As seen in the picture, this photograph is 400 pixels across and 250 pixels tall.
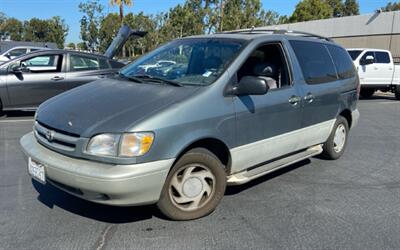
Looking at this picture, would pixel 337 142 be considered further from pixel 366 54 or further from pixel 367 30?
pixel 367 30

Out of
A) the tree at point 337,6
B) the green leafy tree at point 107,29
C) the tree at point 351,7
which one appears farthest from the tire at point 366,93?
the tree at point 351,7

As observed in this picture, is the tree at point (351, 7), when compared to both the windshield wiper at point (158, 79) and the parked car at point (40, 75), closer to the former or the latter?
the parked car at point (40, 75)

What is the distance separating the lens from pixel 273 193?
459 cm

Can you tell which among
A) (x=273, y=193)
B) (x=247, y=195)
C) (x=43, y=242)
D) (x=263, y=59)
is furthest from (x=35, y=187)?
(x=263, y=59)

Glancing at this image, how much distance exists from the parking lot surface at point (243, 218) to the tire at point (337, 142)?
464 millimetres

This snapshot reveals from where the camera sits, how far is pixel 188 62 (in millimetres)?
4461

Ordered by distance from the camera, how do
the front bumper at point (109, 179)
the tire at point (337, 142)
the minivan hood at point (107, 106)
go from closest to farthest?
the front bumper at point (109, 179), the minivan hood at point (107, 106), the tire at point (337, 142)

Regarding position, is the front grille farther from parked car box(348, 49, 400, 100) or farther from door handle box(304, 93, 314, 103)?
parked car box(348, 49, 400, 100)

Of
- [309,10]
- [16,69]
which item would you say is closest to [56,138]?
A: [16,69]

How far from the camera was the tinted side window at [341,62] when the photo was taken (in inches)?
230

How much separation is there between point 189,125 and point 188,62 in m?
1.14

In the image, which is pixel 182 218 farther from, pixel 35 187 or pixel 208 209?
pixel 35 187

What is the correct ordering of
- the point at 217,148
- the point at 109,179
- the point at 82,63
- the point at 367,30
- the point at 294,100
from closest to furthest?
1. the point at 109,179
2. the point at 217,148
3. the point at 294,100
4. the point at 82,63
5. the point at 367,30

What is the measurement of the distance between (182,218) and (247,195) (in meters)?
1.01
